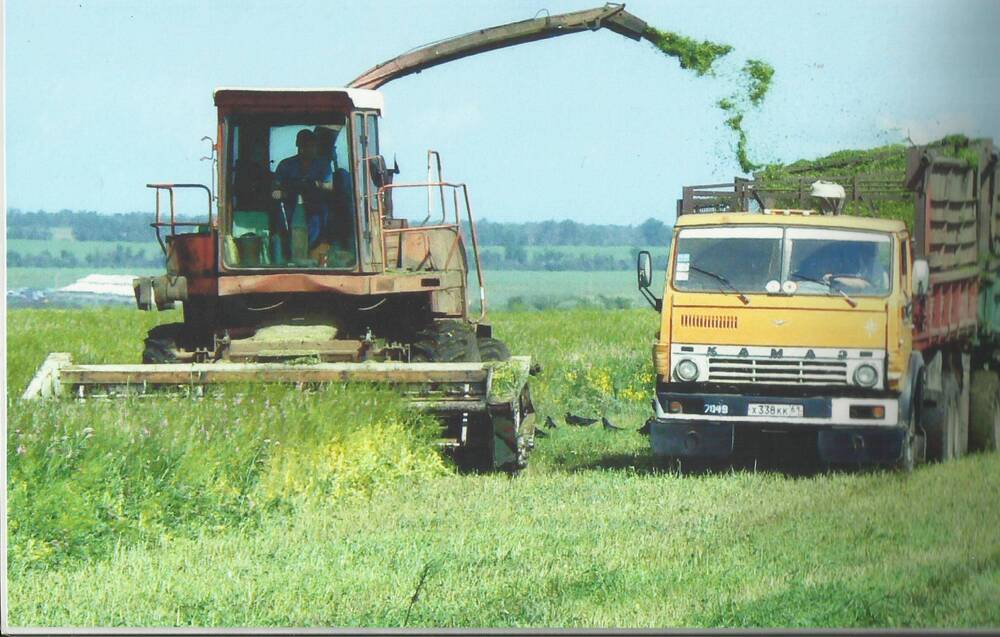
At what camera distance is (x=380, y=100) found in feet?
37.5

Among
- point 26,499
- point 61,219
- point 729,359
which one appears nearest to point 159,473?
point 26,499

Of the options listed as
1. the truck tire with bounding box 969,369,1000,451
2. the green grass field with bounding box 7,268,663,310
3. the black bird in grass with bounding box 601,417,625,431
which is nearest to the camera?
the green grass field with bounding box 7,268,663,310

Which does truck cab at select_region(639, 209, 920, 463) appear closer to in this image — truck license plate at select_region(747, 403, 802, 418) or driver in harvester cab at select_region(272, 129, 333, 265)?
truck license plate at select_region(747, 403, 802, 418)

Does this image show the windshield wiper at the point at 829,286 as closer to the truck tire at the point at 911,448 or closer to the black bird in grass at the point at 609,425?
the truck tire at the point at 911,448

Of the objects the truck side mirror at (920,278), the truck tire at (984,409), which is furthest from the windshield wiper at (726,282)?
the truck tire at (984,409)

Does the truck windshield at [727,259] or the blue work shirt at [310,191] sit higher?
the blue work shirt at [310,191]

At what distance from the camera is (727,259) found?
36.4 ft

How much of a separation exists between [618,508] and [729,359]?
1307mm

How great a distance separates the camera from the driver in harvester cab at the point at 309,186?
39.0 feet

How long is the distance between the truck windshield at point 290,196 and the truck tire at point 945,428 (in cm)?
417

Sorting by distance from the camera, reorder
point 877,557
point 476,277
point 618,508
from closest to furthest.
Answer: point 877,557
point 618,508
point 476,277

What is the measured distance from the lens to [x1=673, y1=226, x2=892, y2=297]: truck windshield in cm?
1090

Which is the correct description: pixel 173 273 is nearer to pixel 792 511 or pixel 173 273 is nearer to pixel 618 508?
pixel 618 508

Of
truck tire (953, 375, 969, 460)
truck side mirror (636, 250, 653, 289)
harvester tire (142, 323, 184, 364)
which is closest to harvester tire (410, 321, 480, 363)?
harvester tire (142, 323, 184, 364)
